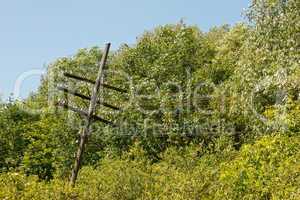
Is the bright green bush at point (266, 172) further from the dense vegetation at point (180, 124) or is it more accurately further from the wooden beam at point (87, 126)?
the wooden beam at point (87, 126)

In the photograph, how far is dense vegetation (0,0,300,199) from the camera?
19.0 m

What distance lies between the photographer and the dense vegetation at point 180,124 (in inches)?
747

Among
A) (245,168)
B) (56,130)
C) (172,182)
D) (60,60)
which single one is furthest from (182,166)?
(60,60)

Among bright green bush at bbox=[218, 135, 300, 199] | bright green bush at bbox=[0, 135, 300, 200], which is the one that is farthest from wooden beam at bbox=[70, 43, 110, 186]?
Result: bright green bush at bbox=[218, 135, 300, 199]

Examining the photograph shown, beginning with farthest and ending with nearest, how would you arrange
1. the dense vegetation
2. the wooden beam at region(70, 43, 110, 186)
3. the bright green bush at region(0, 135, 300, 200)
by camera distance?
1. the dense vegetation
2. the wooden beam at region(70, 43, 110, 186)
3. the bright green bush at region(0, 135, 300, 200)

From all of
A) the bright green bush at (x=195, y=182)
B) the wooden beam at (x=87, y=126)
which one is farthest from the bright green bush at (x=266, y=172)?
the wooden beam at (x=87, y=126)

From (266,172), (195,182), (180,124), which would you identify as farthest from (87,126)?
(180,124)

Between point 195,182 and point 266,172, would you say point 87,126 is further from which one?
point 266,172

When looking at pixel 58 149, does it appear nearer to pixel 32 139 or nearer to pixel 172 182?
pixel 32 139

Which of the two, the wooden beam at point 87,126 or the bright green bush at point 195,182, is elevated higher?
the wooden beam at point 87,126

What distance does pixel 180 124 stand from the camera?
112 ft

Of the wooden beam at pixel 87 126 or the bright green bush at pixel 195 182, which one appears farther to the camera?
the wooden beam at pixel 87 126

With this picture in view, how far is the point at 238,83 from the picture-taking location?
1104 inches

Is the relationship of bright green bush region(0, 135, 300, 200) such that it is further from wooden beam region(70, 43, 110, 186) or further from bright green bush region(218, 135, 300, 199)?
wooden beam region(70, 43, 110, 186)
